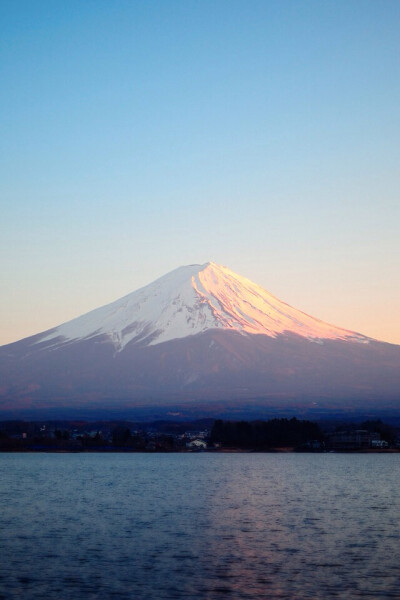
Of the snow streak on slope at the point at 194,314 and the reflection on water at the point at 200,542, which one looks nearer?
the reflection on water at the point at 200,542

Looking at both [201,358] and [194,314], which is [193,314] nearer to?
[194,314]

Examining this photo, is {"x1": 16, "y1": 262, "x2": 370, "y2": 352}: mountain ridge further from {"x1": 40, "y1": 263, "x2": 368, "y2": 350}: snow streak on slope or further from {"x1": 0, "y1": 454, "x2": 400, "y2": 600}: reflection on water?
{"x1": 0, "y1": 454, "x2": 400, "y2": 600}: reflection on water

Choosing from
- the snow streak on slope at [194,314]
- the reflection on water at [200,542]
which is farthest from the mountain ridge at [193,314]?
the reflection on water at [200,542]

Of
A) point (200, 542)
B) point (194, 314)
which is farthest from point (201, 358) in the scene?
point (200, 542)

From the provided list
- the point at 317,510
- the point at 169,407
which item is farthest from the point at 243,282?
the point at 317,510

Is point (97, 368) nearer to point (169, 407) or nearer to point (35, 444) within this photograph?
point (169, 407)

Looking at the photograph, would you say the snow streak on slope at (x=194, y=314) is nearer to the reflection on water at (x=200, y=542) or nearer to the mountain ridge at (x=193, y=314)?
the mountain ridge at (x=193, y=314)

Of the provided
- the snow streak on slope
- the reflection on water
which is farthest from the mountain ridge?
the reflection on water

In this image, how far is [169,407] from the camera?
130750 mm

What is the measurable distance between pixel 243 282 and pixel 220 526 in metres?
154

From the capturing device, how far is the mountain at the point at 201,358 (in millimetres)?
137300

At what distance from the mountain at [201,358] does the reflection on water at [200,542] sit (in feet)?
287

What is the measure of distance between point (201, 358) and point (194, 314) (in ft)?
50.9

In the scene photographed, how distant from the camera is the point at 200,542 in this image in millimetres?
25344
